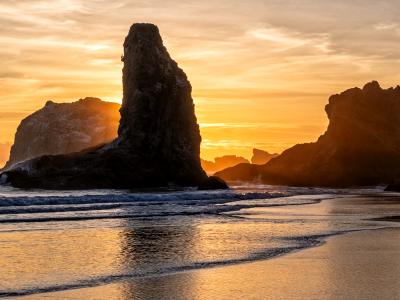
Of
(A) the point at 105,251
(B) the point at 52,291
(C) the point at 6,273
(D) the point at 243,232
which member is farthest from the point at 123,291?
(D) the point at 243,232

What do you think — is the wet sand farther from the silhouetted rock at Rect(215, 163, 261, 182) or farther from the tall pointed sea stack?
the silhouetted rock at Rect(215, 163, 261, 182)

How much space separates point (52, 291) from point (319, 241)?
11.0 metres

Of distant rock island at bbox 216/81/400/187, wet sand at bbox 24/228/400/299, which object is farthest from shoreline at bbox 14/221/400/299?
distant rock island at bbox 216/81/400/187

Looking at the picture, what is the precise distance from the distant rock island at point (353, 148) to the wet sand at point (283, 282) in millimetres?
124645

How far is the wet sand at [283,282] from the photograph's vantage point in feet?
37.5

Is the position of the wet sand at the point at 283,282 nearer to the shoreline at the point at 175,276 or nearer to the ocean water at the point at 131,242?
the shoreline at the point at 175,276

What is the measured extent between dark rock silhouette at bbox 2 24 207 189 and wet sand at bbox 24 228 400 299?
210ft

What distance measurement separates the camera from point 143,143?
86812 millimetres

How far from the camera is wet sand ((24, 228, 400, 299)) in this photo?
1143 centimetres

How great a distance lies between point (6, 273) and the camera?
44.2 ft

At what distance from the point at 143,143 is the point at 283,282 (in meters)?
74.9

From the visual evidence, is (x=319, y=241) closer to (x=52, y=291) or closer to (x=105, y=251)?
(x=105, y=251)

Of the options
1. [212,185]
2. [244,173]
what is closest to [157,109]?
[212,185]

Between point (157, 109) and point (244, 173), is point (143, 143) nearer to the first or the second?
point (157, 109)
